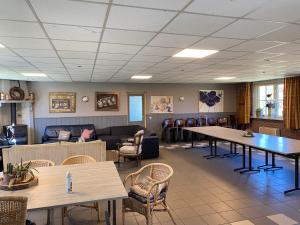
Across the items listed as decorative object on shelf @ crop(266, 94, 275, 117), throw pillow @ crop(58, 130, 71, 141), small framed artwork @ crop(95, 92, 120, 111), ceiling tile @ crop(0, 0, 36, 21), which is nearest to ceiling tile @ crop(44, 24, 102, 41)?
ceiling tile @ crop(0, 0, 36, 21)

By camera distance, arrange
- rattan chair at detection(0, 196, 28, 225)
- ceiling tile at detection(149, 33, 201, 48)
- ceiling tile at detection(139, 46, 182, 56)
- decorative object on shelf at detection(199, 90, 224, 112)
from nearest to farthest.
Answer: rattan chair at detection(0, 196, 28, 225) < ceiling tile at detection(149, 33, 201, 48) < ceiling tile at detection(139, 46, 182, 56) < decorative object on shelf at detection(199, 90, 224, 112)

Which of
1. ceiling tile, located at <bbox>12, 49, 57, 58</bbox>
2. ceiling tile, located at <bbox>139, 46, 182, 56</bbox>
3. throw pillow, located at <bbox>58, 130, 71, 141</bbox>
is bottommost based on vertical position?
throw pillow, located at <bbox>58, 130, 71, 141</bbox>

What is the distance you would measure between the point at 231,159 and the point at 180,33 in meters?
4.72

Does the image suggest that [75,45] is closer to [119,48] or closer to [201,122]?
[119,48]

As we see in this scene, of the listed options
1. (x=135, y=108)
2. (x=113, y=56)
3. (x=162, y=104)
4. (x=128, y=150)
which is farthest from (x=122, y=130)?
(x=113, y=56)

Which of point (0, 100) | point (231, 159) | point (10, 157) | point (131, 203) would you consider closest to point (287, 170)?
point (231, 159)

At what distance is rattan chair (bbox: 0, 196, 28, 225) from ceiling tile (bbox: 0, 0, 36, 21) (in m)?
1.54

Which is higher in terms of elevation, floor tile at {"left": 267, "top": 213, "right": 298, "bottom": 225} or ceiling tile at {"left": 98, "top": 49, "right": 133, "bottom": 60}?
ceiling tile at {"left": 98, "top": 49, "right": 133, "bottom": 60}

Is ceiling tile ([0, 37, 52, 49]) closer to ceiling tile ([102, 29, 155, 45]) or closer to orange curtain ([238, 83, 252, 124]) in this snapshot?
ceiling tile ([102, 29, 155, 45])

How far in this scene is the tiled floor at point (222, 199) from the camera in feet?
10.3

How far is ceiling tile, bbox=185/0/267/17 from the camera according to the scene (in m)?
1.88

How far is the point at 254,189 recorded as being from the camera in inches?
165

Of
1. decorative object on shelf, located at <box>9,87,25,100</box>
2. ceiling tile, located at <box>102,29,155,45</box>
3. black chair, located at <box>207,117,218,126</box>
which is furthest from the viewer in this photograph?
black chair, located at <box>207,117,218,126</box>

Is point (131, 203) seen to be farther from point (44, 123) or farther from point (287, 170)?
point (44, 123)
